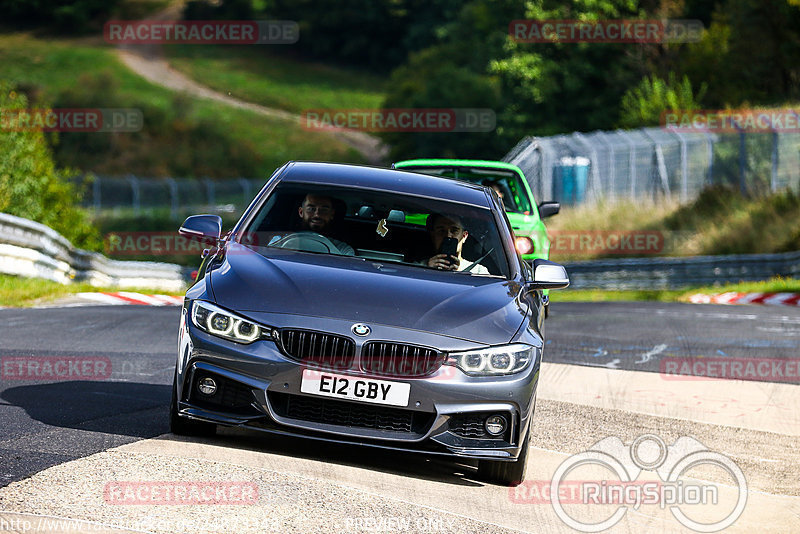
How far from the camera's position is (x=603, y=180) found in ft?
113

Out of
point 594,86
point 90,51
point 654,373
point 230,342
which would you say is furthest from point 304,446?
point 90,51

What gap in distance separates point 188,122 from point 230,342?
79149mm

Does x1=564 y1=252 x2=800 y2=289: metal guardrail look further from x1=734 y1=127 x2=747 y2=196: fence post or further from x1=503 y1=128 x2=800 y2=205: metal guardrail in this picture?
x1=734 y1=127 x2=747 y2=196: fence post

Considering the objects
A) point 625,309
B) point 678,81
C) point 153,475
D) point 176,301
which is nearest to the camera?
point 153,475

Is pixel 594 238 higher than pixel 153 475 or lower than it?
lower

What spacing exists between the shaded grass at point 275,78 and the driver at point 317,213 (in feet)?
291

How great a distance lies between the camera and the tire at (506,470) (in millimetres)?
6531

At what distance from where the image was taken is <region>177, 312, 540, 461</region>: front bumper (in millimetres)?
6141

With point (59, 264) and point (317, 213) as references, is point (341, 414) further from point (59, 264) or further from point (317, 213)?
point (59, 264)

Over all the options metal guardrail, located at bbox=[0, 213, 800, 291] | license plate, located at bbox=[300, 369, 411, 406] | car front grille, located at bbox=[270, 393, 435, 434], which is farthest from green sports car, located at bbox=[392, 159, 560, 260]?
license plate, located at bbox=[300, 369, 411, 406]

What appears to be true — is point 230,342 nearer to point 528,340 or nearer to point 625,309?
point 528,340

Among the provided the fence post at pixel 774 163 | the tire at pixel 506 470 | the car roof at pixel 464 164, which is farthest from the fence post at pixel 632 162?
the tire at pixel 506 470

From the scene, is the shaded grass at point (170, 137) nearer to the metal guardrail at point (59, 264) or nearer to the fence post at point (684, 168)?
the fence post at point (684, 168)

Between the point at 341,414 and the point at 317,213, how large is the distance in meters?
1.70
